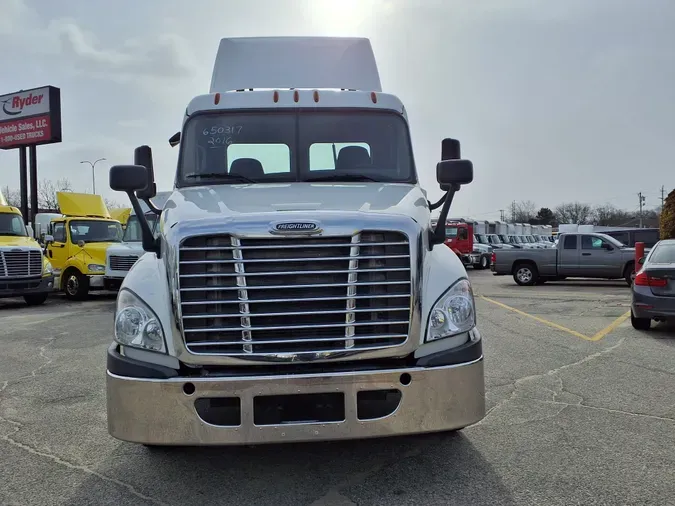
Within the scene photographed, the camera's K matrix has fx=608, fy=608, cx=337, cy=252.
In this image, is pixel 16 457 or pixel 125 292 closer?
pixel 125 292

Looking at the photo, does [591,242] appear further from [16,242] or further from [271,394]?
[271,394]

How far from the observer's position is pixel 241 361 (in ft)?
11.6

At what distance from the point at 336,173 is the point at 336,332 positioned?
5.46 ft

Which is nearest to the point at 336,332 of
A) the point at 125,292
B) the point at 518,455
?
the point at 125,292

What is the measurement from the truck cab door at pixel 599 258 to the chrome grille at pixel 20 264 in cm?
1581

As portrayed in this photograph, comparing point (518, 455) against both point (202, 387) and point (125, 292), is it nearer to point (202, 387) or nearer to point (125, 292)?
point (202, 387)

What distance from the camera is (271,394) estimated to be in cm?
337

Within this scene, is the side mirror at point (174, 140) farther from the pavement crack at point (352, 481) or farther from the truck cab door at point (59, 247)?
the truck cab door at point (59, 247)

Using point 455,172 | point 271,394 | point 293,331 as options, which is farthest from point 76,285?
point 271,394

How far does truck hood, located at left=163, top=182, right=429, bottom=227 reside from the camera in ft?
12.7

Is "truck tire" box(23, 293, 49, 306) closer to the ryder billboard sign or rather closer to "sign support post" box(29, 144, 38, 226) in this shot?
"sign support post" box(29, 144, 38, 226)

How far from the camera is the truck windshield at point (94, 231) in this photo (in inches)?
663

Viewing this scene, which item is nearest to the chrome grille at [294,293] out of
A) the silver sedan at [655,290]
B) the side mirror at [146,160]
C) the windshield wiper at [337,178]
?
the windshield wiper at [337,178]

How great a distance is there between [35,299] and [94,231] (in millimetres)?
2597
